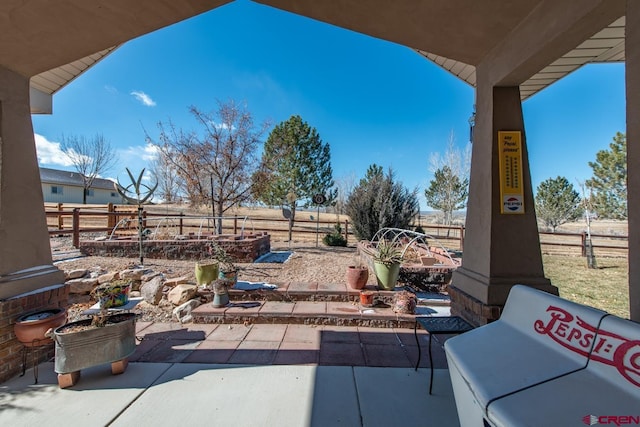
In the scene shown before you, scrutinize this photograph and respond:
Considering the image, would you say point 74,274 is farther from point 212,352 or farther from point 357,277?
point 357,277

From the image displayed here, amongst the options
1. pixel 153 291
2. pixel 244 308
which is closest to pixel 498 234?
pixel 244 308

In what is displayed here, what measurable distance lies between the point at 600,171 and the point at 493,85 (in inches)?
817

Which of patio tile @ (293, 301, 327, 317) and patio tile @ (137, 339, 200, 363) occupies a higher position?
patio tile @ (293, 301, 327, 317)

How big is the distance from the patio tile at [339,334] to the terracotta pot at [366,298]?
46 centimetres

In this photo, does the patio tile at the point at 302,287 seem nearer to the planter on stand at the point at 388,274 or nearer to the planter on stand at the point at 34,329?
the planter on stand at the point at 388,274

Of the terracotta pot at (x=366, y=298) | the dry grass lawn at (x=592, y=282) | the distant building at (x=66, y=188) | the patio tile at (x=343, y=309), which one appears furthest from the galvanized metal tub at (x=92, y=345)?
the distant building at (x=66, y=188)

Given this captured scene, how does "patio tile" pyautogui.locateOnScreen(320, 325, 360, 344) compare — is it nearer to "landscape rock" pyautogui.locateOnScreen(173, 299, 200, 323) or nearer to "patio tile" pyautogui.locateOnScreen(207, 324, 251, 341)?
"patio tile" pyautogui.locateOnScreen(207, 324, 251, 341)

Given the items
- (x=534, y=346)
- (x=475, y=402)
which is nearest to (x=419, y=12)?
(x=534, y=346)

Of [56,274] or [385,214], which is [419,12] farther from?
[385,214]

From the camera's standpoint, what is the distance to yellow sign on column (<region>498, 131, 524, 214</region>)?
7.34 ft

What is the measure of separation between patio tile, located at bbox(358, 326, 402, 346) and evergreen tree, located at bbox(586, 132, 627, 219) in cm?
1843

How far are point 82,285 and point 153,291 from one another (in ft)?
4.69

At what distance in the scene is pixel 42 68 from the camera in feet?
8.07

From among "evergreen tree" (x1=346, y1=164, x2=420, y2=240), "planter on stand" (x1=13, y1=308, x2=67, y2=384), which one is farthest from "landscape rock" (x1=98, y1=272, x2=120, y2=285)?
"evergreen tree" (x1=346, y1=164, x2=420, y2=240)
